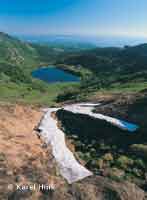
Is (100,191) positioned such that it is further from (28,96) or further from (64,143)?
(28,96)

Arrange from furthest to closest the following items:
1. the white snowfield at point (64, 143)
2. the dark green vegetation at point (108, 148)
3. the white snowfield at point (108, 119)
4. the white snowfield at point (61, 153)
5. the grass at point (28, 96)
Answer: the grass at point (28, 96)
the white snowfield at point (108, 119)
the dark green vegetation at point (108, 148)
the white snowfield at point (64, 143)
the white snowfield at point (61, 153)

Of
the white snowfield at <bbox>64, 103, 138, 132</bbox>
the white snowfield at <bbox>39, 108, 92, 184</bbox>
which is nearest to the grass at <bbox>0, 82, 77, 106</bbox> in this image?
the white snowfield at <bbox>64, 103, 138, 132</bbox>

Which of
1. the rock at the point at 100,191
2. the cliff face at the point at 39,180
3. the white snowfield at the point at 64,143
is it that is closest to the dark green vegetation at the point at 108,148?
the white snowfield at the point at 64,143

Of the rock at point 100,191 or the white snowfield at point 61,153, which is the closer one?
the rock at point 100,191

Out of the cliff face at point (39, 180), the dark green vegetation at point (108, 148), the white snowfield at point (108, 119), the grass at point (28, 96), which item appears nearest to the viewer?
the cliff face at point (39, 180)

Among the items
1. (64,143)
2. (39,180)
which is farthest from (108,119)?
(39,180)

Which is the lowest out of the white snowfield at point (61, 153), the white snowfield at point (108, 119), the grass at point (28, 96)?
the grass at point (28, 96)

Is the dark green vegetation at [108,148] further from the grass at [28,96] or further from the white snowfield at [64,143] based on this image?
the grass at [28,96]

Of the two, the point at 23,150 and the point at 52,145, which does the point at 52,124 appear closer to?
the point at 52,145
